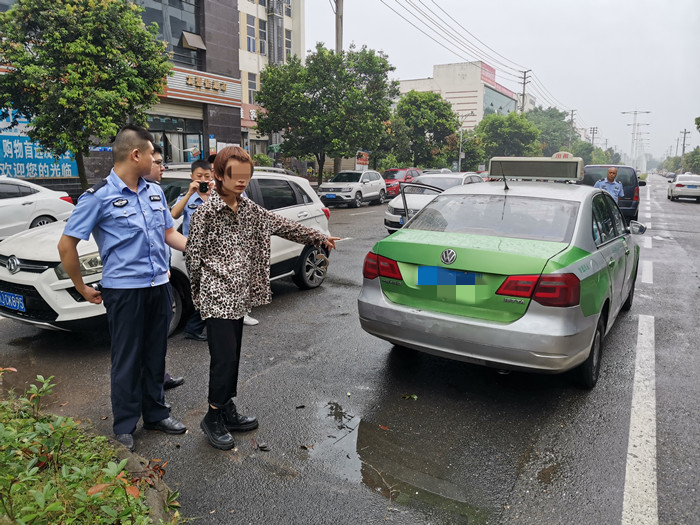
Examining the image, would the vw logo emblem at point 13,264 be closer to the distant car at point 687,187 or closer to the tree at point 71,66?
the tree at point 71,66

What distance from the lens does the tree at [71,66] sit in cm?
1159

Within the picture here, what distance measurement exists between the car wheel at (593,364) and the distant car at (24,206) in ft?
33.2

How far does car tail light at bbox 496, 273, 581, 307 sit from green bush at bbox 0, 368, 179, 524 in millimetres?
2316

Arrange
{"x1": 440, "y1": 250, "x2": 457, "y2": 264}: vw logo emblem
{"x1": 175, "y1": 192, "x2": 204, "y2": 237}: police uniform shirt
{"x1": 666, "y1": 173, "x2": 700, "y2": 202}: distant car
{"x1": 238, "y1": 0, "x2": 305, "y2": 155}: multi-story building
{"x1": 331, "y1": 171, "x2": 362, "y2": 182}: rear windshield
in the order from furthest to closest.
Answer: {"x1": 238, "y1": 0, "x2": 305, "y2": 155}: multi-story building < {"x1": 666, "y1": 173, "x2": 700, "y2": 202}: distant car < {"x1": 331, "y1": 171, "x2": 362, "y2": 182}: rear windshield < {"x1": 175, "y1": 192, "x2": 204, "y2": 237}: police uniform shirt < {"x1": 440, "y1": 250, "x2": 457, "y2": 264}: vw logo emblem

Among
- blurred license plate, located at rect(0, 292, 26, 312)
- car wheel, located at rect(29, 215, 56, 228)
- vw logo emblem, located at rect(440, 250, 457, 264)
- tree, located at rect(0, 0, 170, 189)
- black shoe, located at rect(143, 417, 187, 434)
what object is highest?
tree, located at rect(0, 0, 170, 189)

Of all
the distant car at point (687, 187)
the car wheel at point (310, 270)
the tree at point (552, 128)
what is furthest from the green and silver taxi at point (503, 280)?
the tree at point (552, 128)

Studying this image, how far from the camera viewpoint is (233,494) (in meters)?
2.71

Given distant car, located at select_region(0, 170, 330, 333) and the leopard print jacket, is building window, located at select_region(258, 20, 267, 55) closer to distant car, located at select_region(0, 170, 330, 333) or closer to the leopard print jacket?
distant car, located at select_region(0, 170, 330, 333)

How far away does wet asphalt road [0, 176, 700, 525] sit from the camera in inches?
104

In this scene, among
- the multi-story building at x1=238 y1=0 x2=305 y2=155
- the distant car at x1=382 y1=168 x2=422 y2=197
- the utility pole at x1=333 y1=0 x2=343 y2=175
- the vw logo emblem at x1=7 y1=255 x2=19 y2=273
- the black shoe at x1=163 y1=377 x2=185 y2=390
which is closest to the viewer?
→ the black shoe at x1=163 y1=377 x2=185 y2=390

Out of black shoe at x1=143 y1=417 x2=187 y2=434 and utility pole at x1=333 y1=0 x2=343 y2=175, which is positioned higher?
Answer: utility pole at x1=333 y1=0 x2=343 y2=175

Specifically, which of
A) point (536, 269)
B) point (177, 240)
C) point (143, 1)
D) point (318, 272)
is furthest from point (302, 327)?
point (143, 1)

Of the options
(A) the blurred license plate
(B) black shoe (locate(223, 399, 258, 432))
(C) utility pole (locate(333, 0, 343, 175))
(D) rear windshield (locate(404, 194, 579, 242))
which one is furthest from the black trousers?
(C) utility pole (locate(333, 0, 343, 175))

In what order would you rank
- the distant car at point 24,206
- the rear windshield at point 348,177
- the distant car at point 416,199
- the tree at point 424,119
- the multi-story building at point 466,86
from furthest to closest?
the multi-story building at point 466,86
the tree at point 424,119
the rear windshield at point 348,177
the distant car at point 416,199
the distant car at point 24,206
